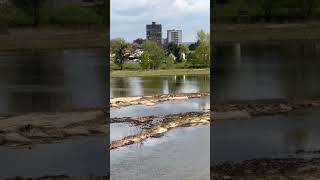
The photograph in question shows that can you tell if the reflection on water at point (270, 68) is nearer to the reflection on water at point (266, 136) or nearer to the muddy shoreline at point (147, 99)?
the reflection on water at point (266, 136)

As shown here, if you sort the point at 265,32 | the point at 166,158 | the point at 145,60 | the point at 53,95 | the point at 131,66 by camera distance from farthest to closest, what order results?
the point at 131,66 < the point at 145,60 < the point at 166,158 < the point at 265,32 < the point at 53,95

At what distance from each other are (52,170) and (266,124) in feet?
11.3

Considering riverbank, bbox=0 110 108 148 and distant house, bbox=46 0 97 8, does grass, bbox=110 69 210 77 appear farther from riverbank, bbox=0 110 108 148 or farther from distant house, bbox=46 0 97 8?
distant house, bbox=46 0 97 8

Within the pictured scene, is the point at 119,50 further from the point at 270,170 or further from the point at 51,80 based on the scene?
the point at 270,170

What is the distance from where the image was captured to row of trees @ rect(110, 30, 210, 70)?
1912cm

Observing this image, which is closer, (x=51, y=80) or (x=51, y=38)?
(x=51, y=38)

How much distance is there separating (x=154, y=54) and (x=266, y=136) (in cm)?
1516

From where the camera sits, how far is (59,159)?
5727 mm

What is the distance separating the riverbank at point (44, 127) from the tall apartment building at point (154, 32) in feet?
48.1

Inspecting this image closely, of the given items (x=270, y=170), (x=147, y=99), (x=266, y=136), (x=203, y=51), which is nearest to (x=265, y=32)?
(x=266, y=136)

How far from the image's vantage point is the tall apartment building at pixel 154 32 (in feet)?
69.1

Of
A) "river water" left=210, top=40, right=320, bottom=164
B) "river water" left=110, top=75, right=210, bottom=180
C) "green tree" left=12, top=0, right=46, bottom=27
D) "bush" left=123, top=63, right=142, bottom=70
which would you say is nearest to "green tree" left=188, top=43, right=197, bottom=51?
"bush" left=123, top=63, right=142, bottom=70

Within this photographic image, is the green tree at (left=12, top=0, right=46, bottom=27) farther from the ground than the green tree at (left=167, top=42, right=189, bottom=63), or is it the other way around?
the green tree at (left=12, top=0, right=46, bottom=27)

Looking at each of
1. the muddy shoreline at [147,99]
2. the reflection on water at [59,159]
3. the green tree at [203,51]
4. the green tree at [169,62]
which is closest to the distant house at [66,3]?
the reflection on water at [59,159]
